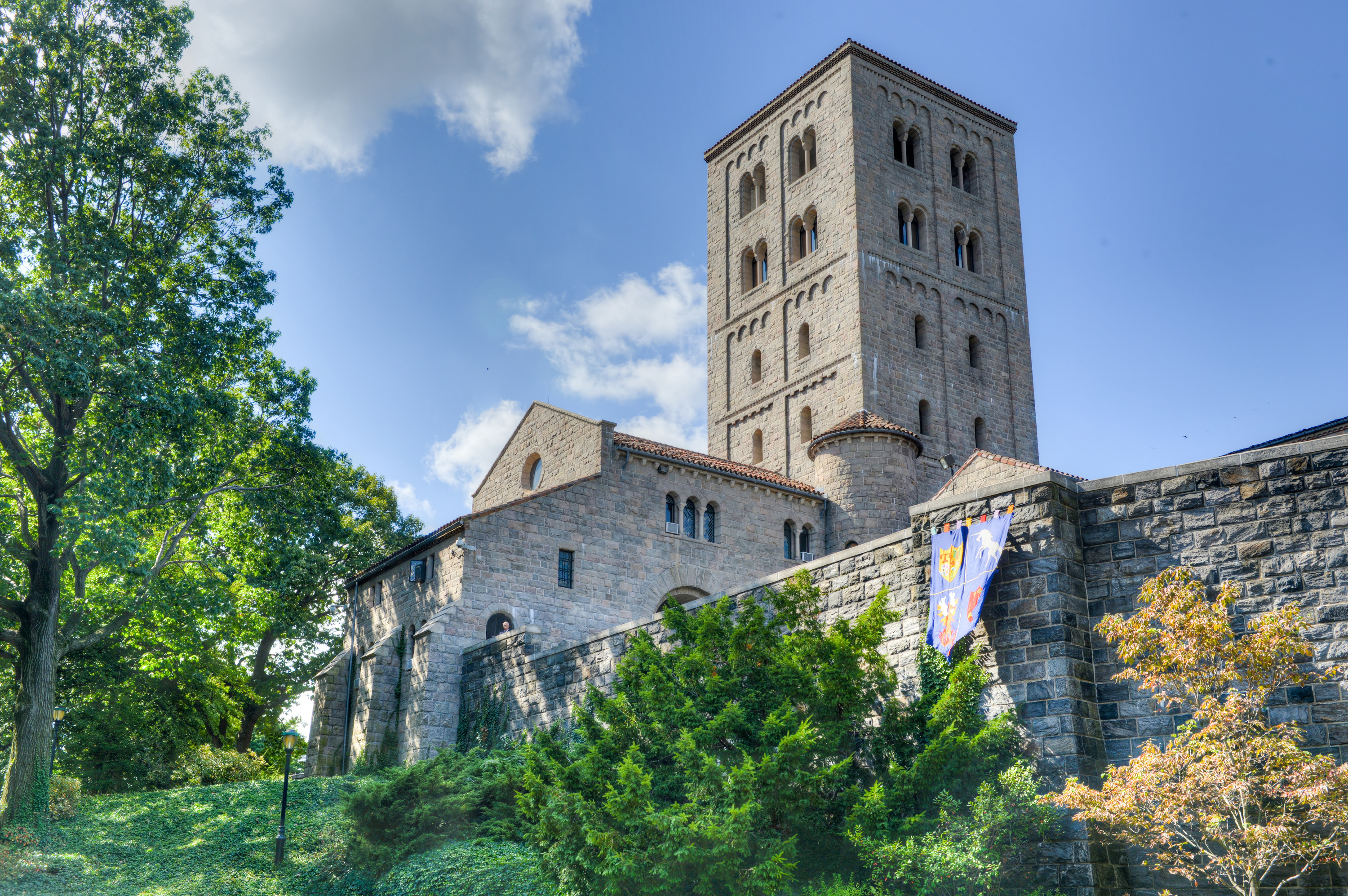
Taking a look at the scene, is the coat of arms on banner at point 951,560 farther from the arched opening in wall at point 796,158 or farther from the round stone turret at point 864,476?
the arched opening in wall at point 796,158

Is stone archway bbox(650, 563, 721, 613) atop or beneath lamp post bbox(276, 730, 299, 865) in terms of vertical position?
atop

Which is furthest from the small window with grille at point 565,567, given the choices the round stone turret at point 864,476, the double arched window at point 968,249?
→ the double arched window at point 968,249

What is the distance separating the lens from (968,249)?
44.6m

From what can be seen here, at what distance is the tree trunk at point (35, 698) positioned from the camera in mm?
19812

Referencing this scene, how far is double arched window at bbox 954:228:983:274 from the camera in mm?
43969

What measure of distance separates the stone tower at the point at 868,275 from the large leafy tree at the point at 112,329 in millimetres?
19415

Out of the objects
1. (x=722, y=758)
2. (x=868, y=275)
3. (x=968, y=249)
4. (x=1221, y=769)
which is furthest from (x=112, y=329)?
(x=968, y=249)

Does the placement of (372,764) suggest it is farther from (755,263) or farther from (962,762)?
(755,263)

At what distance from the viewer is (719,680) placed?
13.4m

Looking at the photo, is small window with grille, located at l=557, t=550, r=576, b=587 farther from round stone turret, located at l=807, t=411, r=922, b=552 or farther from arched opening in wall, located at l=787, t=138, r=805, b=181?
arched opening in wall, located at l=787, t=138, r=805, b=181

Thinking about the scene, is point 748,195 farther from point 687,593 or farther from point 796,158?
point 687,593

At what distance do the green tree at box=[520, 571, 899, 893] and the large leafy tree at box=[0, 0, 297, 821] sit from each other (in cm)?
1040

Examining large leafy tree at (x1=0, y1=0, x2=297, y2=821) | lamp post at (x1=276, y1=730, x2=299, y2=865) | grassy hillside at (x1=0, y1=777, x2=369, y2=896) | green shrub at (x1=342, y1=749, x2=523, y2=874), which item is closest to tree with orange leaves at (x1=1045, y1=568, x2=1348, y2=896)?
green shrub at (x1=342, y1=749, x2=523, y2=874)

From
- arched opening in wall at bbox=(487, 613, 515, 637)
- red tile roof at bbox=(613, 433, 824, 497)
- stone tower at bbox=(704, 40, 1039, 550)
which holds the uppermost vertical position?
stone tower at bbox=(704, 40, 1039, 550)
